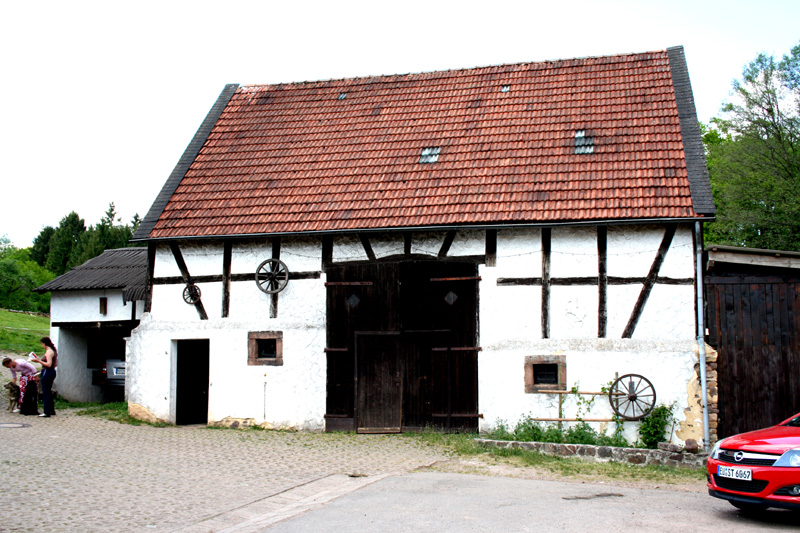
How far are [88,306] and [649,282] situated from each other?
43.0ft

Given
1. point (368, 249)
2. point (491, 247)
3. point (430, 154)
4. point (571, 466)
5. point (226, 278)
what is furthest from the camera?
point (430, 154)

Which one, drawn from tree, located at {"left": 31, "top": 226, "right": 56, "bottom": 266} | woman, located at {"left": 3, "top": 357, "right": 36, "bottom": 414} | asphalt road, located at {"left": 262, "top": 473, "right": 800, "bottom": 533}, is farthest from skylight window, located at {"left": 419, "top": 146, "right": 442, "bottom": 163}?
tree, located at {"left": 31, "top": 226, "right": 56, "bottom": 266}

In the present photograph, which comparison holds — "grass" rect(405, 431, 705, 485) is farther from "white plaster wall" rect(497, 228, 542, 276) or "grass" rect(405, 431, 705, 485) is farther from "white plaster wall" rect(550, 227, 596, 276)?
"white plaster wall" rect(550, 227, 596, 276)

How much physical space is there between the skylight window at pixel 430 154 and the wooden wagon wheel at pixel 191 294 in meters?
5.17

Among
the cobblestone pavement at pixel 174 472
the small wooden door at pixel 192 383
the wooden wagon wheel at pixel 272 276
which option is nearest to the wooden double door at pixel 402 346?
the cobblestone pavement at pixel 174 472

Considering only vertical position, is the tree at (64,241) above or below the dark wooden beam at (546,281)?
above

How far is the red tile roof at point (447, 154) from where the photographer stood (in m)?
12.9

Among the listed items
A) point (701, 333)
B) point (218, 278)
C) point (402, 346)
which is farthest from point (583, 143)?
point (218, 278)

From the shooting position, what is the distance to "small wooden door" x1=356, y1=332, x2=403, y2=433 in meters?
13.3

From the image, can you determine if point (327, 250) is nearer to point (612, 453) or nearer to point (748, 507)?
point (612, 453)

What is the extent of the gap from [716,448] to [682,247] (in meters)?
5.01

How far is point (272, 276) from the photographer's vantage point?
13914 mm

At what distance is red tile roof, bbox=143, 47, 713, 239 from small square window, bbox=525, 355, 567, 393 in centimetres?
237

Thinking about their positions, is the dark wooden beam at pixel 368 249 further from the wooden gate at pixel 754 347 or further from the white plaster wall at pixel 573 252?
the wooden gate at pixel 754 347
